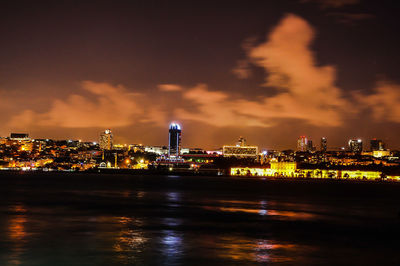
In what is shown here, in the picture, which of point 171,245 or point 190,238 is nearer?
point 171,245

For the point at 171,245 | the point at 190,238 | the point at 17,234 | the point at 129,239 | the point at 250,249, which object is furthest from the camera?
the point at 190,238

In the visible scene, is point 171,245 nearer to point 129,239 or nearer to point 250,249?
point 129,239

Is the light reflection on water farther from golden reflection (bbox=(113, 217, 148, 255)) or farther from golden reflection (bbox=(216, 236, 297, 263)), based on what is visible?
golden reflection (bbox=(216, 236, 297, 263))

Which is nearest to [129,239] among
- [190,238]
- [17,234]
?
[190,238]

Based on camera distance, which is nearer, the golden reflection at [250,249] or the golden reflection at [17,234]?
the golden reflection at [17,234]

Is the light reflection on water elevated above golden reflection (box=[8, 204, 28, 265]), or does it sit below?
below

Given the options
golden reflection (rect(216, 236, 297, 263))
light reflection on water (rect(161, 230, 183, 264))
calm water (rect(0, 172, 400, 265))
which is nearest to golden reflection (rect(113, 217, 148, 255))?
calm water (rect(0, 172, 400, 265))

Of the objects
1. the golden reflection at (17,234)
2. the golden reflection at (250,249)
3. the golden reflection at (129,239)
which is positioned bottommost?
the golden reflection at (250,249)

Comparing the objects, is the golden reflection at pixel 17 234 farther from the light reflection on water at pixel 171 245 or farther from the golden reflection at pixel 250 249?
the golden reflection at pixel 250 249

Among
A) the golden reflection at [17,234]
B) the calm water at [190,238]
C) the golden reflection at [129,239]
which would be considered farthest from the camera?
the golden reflection at [129,239]

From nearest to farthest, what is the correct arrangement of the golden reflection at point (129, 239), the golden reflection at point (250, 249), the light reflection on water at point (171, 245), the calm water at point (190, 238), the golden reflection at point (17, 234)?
1. the golden reflection at point (17, 234)
2. the calm water at point (190, 238)
3. the golden reflection at point (250, 249)
4. the light reflection on water at point (171, 245)
5. the golden reflection at point (129, 239)

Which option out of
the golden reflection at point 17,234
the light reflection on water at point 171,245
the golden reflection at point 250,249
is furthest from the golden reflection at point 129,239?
the golden reflection at point 17,234

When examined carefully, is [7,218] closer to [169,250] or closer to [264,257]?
[169,250]

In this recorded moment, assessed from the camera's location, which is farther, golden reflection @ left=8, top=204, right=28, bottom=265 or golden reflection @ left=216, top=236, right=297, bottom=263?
golden reflection @ left=216, top=236, right=297, bottom=263
